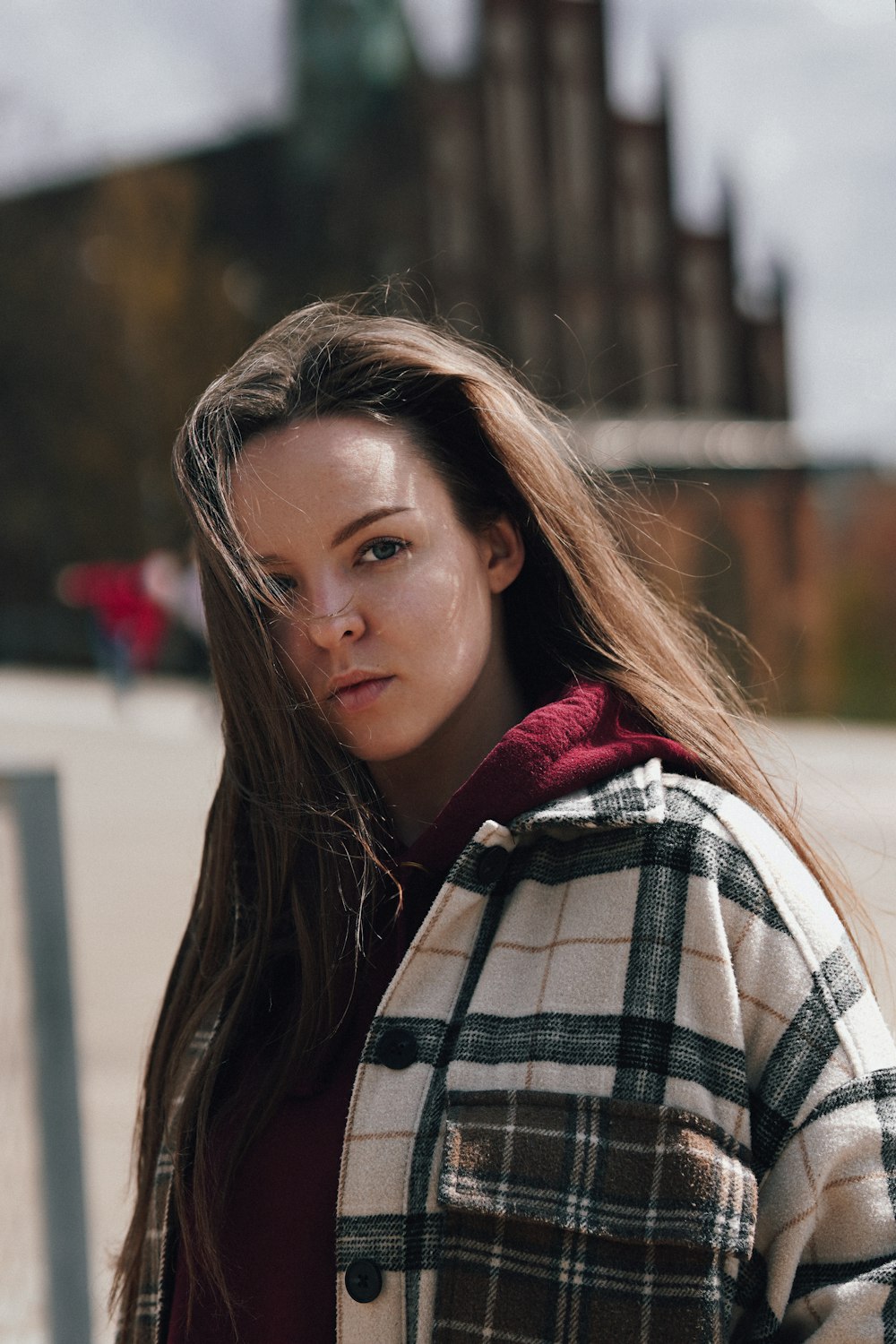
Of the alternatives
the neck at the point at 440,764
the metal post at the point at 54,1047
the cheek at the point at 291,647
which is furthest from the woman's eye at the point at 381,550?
the metal post at the point at 54,1047

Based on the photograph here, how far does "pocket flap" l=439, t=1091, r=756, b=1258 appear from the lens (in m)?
1.24

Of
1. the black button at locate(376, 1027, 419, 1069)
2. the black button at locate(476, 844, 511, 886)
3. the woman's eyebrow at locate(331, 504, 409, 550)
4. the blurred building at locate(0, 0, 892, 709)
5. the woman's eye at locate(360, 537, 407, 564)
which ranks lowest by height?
Answer: the black button at locate(376, 1027, 419, 1069)

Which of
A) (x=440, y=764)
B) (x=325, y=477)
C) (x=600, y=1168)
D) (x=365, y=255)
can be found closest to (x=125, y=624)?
(x=365, y=255)

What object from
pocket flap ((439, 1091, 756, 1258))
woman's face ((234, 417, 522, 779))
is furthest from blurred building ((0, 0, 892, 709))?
pocket flap ((439, 1091, 756, 1258))

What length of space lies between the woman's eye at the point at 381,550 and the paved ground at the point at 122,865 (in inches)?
20.1

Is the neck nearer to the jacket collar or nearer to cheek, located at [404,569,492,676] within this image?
cheek, located at [404,569,492,676]

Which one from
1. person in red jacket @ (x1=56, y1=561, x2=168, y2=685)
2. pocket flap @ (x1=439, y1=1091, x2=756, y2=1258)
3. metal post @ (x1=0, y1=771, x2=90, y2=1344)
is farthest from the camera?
person in red jacket @ (x1=56, y1=561, x2=168, y2=685)

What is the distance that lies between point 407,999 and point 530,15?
2413 cm

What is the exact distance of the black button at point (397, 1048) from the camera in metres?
1.38

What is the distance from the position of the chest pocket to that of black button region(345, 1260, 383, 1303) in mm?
60

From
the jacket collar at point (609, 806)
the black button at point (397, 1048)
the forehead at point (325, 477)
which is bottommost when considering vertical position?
the black button at point (397, 1048)

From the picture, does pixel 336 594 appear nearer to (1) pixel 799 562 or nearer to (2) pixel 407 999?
(2) pixel 407 999

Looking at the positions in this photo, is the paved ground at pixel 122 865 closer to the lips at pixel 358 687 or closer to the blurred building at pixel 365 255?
the lips at pixel 358 687

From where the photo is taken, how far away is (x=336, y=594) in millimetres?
1498
